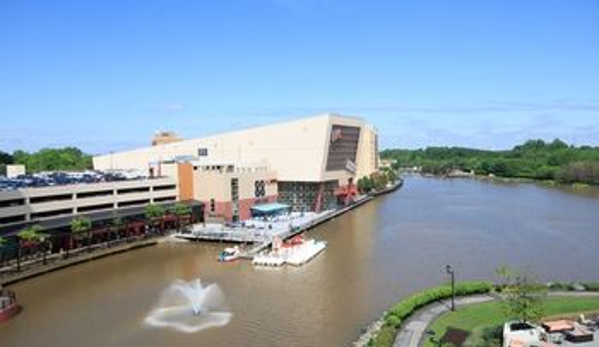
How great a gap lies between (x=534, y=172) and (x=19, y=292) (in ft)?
373

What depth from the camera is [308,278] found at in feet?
105

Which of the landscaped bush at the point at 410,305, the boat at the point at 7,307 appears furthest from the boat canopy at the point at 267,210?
the landscaped bush at the point at 410,305

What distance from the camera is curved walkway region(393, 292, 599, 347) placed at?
1888cm

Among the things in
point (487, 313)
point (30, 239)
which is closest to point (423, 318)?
point (487, 313)

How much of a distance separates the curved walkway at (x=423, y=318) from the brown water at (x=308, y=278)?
7.47 ft

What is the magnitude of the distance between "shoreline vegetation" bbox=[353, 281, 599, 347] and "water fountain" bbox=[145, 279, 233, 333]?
21.4 ft

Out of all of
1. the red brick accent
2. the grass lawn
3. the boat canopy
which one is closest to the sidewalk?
the grass lawn

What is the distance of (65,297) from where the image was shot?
28.5 meters

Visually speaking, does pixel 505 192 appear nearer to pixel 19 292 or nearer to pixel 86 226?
pixel 86 226

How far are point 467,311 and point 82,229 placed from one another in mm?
26368

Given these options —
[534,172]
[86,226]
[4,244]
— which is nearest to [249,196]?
[86,226]

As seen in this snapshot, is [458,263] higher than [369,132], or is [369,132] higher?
[369,132]

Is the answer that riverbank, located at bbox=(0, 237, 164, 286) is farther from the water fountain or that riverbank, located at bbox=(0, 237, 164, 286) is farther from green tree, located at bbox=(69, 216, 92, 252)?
the water fountain

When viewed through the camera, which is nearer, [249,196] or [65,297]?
[65,297]
